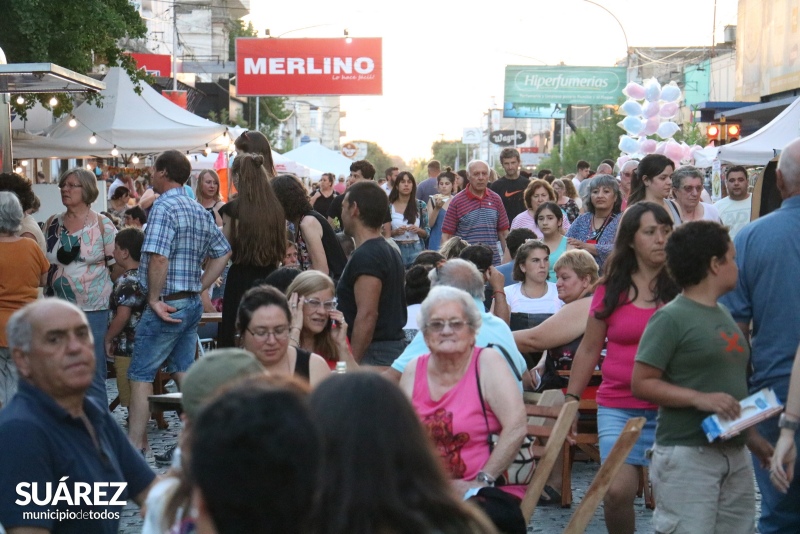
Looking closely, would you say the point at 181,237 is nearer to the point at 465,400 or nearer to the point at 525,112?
the point at 465,400

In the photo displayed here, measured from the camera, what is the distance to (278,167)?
90.4ft

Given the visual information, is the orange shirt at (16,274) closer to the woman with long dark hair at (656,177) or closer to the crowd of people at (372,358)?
the crowd of people at (372,358)

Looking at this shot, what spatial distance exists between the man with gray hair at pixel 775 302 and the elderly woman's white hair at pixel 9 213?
15.7 feet

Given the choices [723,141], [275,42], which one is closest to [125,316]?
[723,141]

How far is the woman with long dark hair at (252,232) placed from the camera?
760 centimetres

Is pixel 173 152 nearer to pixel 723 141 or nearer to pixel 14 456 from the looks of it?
pixel 14 456

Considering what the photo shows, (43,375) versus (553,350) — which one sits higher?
(43,375)

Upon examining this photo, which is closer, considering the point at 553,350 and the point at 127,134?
the point at 553,350

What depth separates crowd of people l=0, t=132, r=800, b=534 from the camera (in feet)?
8.35

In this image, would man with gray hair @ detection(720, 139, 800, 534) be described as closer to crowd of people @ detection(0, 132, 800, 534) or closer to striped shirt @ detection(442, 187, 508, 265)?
crowd of people @ detection(0, 132, 800, 534)

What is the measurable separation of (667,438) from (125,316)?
5.33 meters

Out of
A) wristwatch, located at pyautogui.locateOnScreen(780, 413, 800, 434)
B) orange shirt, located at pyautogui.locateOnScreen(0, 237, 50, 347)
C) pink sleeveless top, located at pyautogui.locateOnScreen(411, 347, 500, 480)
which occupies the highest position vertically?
orange shirt, located at pyautogui.locateOnScreen(0, 237, 50, 347)

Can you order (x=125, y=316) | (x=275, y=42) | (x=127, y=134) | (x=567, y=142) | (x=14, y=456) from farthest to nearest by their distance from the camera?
(x=567, y=142), (x=275, y=42), (x=127, y=134), (x=125, y=316), (x=14, y=456)

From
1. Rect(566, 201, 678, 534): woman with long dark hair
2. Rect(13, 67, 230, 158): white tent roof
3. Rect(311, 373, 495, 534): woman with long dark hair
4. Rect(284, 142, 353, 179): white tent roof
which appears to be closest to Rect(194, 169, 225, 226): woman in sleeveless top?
Rect(13, 67, 230, 158): white tent roof
